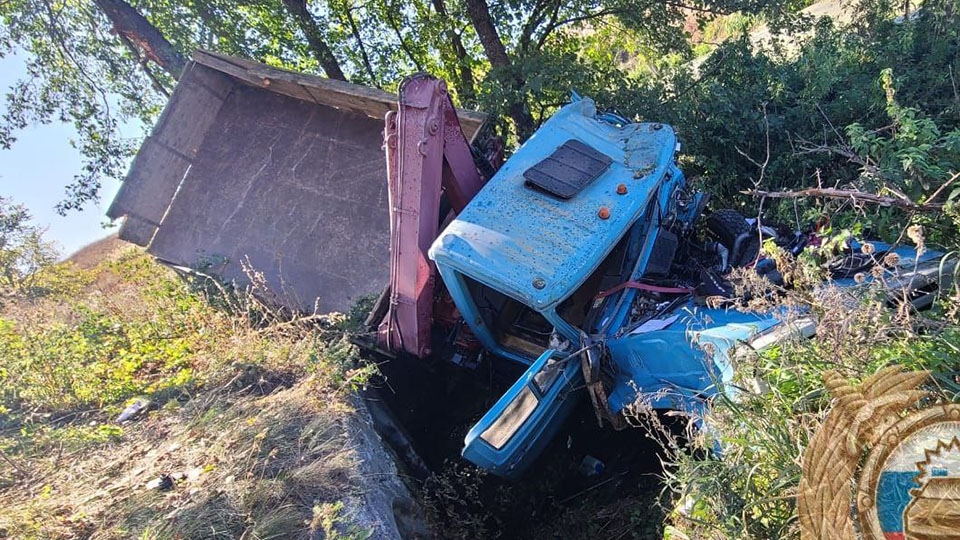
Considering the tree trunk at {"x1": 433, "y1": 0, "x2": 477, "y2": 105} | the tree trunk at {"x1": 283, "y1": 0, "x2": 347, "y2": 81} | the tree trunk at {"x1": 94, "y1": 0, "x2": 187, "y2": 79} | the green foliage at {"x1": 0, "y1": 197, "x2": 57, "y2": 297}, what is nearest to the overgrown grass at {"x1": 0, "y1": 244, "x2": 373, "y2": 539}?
the green foliage at {"x1": 0, "y1": 197, "x2": 57, "y2": 297}

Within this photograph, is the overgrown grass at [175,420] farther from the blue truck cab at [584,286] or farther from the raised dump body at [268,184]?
the blue truck cab at [584,286]

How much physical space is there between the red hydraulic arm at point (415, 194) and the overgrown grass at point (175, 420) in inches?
22.0

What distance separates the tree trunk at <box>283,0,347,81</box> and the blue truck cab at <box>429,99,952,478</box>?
181 inches

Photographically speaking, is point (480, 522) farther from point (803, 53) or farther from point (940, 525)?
point (803, 53)

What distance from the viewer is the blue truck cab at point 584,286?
12.4 feet

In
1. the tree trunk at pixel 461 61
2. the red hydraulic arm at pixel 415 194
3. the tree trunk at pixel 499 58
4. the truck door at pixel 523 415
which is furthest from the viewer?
the tree trunk at pixel 461 61

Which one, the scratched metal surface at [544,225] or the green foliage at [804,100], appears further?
the green foliage at [804,100]

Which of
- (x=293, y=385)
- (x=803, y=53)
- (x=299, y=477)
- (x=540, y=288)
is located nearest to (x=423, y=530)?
(x=299, y=477)

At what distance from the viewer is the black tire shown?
15.3 ft

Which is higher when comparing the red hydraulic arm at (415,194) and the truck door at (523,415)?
the red hydraulic arm at (415,194)

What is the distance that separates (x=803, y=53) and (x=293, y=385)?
6771 millimetres

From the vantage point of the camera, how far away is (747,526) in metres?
2.62

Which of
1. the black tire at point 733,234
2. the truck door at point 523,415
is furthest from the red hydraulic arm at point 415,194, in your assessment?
the black tire at point 733,234

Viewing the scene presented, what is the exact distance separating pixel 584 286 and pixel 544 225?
30.4 inches
